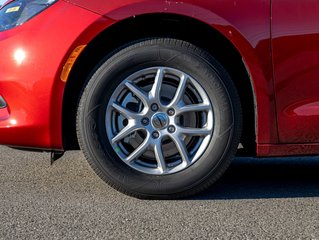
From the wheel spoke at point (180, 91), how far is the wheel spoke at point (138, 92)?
0.50 feet

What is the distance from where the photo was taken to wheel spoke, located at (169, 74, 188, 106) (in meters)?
3.10

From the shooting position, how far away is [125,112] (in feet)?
10.1

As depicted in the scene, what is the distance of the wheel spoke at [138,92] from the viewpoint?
307 centimetres

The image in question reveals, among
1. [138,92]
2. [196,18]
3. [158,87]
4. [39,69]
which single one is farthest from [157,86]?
[39,69]

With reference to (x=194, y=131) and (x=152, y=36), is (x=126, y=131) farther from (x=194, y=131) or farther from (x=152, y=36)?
(x=152, y=36)

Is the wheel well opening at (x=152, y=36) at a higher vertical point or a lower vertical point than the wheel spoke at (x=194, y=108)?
higher

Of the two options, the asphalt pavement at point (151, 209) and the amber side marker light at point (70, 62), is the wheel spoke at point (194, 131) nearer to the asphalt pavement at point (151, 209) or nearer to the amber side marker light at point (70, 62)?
the asphalt pavement at point (151, 209)

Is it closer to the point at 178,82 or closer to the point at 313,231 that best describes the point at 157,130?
the point at 178,82

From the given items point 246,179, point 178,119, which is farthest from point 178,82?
point 246,179

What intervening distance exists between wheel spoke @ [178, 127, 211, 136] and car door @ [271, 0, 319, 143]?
44 cm

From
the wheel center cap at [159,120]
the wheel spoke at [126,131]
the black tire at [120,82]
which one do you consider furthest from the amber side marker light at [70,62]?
the wheel center cap at [159,120]

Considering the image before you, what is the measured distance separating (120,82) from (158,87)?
23 cm

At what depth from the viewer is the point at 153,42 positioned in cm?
311

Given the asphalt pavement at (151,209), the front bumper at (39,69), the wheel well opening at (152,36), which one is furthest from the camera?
the wheel well opening at (152,36)
